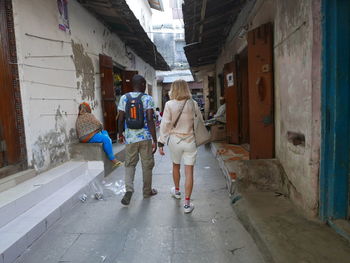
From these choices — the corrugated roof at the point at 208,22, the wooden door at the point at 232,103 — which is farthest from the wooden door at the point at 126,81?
the wooden door at the point at 232,103

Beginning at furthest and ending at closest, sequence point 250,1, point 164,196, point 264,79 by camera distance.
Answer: point 250,1 < point 164,196 < point 264,79

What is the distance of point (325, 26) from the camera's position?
2242 mm

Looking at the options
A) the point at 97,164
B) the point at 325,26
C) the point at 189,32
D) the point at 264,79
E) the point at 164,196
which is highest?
the point at 189,32

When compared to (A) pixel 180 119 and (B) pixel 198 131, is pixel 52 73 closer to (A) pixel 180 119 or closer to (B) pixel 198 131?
(A) pixel 180 119

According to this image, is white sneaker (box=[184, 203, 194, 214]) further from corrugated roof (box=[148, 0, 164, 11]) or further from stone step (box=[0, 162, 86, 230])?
corrugated roof (box=[148, 0, 164, 11])

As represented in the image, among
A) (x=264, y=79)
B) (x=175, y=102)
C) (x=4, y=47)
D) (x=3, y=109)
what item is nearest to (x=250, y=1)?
(x=264, y=79)

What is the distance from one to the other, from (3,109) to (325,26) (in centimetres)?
367

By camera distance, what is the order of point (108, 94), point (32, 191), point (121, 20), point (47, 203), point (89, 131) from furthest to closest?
point (108, 94) < point (121, 20) < point (89, 131) < point (47, 203) < point (32, 191)

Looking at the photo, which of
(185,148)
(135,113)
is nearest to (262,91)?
(185,148)

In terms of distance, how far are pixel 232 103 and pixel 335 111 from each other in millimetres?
4158

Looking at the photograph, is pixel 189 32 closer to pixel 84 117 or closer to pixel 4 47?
pixel 84 117

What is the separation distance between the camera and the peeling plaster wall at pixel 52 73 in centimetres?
380

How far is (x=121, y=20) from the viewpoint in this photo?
6.46 metres

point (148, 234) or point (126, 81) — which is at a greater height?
point (126, 81)
